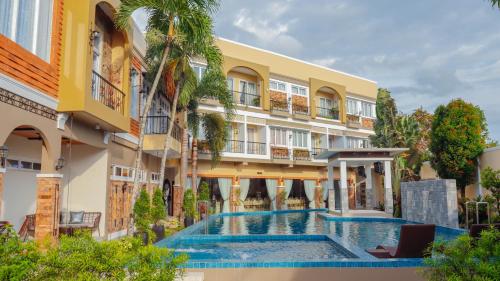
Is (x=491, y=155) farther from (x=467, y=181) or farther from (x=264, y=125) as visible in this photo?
(x=264, y=125)

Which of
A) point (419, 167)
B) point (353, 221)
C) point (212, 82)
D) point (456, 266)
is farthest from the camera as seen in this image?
point (419, 167)

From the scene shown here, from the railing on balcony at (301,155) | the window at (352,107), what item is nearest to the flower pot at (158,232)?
the railing on balcony at (301,155)

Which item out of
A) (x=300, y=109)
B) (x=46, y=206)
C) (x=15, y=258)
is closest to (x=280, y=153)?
(x=300, y=109)

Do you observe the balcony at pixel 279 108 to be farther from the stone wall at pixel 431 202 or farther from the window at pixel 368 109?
the stone wall at pixel 431 202

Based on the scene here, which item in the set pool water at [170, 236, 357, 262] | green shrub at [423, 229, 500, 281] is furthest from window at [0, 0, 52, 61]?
green shrub at [423, 229, 500, 281]

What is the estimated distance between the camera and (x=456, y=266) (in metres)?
4.43

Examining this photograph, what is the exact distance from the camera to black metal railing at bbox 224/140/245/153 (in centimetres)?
2516

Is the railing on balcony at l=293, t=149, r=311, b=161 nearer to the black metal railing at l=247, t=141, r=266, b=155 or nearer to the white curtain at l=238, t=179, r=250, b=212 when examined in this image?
the black metal railing at l=247, t=141, r=266, b=155

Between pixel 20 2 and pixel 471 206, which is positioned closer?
pixel 20 2

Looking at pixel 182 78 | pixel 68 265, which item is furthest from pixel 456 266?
pixel 182 78

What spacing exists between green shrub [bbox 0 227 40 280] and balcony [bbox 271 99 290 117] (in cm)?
2381

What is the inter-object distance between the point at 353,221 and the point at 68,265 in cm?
1834

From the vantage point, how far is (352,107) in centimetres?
3319

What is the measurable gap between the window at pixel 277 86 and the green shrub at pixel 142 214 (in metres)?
18.7
